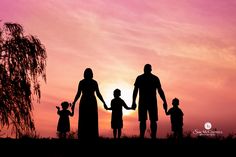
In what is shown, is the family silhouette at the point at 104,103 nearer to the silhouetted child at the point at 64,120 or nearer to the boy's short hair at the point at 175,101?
the boy's short hair at the point at 175,101

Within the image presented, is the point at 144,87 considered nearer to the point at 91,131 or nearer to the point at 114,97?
the point at 91,131

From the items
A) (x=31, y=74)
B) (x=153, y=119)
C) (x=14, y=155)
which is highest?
(x=31, y=74)

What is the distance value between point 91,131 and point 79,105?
0.91 m

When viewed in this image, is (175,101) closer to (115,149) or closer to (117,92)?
(117,92)

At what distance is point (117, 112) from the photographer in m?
18.2

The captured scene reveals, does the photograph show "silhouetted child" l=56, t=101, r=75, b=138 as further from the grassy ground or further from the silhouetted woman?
the silhouetted woman

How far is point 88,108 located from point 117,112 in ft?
16.3

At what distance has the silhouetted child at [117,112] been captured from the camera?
17.9m

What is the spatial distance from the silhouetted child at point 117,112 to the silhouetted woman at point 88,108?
428 centimetres

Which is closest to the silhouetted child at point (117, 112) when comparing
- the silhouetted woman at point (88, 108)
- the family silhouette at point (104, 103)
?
the family silhouette at point (104, 103)

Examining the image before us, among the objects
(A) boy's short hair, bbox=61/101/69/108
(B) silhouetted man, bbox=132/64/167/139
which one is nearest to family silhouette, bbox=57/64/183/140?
(B) silhouetted man, bbox=132/64/167/139

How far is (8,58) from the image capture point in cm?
2011

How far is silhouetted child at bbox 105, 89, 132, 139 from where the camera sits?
1791cm

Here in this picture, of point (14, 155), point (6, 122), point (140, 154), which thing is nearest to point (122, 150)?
point (140, 154)
